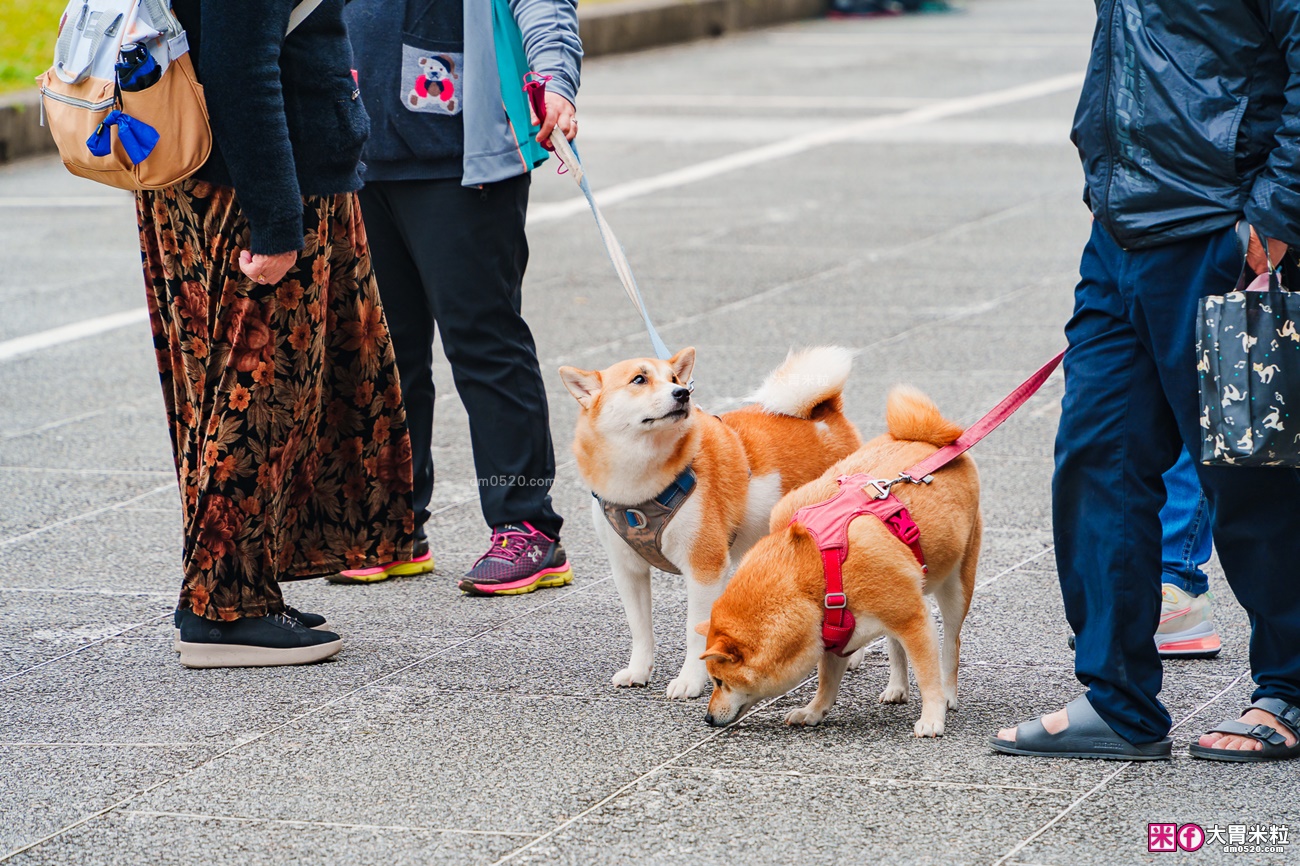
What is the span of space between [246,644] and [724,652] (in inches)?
55.4

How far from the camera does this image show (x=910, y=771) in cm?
353

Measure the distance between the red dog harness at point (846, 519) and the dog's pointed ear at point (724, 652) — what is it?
0.66 feet

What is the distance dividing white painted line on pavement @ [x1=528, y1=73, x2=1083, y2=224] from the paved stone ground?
1833 mm

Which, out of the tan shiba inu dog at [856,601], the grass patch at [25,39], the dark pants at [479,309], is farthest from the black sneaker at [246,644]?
the grass patch at [25,39]

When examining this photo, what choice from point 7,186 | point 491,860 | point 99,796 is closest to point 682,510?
point 491,860

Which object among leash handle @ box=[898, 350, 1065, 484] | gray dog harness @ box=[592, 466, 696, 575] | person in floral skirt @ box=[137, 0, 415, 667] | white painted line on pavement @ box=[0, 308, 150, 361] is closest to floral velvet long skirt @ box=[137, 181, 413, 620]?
person in floral skirt @ box=[137, 0, 415, 667]

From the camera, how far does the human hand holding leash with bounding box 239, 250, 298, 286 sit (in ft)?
13.1

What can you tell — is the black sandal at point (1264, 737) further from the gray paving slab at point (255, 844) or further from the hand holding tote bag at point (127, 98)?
the hand holding tote bag at point (127, 98)

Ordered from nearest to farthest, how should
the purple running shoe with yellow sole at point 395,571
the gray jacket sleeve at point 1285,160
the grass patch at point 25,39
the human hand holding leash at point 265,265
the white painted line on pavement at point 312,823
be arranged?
the gray jacket sleeve at point 1285,160
the white painted line on pavement at point 312,823
the human hand holding leash at point 265,265
the purple running shoe with yellow sole at point 395,571
the grass patch at point 25,39

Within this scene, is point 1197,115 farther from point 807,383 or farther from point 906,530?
point 807,383

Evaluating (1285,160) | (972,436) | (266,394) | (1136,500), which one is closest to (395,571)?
(266,394)

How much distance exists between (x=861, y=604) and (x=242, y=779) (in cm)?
142

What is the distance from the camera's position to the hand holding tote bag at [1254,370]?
10.3 ft

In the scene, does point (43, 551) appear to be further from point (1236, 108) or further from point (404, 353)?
point (1236, 108)
